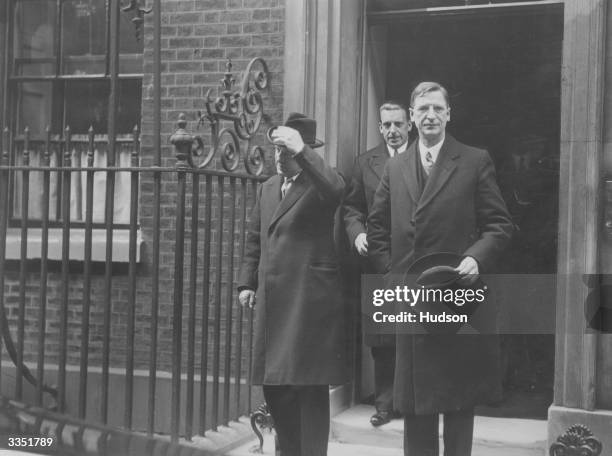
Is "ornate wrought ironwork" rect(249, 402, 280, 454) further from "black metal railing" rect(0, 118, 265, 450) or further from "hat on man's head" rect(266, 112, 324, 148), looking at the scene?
"hat on man's head" rect(266, 112, 324, 148)

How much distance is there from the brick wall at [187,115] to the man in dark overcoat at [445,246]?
4.96 feet

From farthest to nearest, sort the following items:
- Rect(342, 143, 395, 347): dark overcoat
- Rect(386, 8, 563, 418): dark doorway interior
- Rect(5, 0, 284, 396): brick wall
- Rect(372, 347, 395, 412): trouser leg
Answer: Rect(5, 0, 284, 396): brick wall
Rect(386, 8, 563, 418): dark doorway interior
Rect(372, 347, 395, 412): trouser leg
Rect(342, 143, 395, 347): dark overcoat

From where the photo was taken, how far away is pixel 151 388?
15.3 ft

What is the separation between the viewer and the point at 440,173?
→ 13.3 feet

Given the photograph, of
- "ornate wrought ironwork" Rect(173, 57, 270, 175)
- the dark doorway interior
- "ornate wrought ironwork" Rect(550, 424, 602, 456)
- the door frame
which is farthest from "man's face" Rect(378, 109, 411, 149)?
"ornate wrought ironwork" Rect(550, 424, 602, 456)

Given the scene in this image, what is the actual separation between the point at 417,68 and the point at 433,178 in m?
1.90

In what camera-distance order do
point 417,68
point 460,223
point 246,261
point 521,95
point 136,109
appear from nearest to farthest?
point 460,223
point 246,261
point 521,95
point 417,68
point 136,109

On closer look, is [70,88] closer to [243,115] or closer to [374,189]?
[243,115]

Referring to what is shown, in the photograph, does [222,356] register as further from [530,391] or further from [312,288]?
[530,391]

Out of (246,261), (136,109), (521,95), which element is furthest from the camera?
(136,109)

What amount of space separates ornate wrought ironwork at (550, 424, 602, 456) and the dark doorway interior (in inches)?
32.2

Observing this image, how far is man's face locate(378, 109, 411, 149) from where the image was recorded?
5.02m

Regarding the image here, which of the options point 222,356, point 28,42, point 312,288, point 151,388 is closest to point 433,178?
point 312,288

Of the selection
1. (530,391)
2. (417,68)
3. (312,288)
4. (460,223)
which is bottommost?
(530,391)
